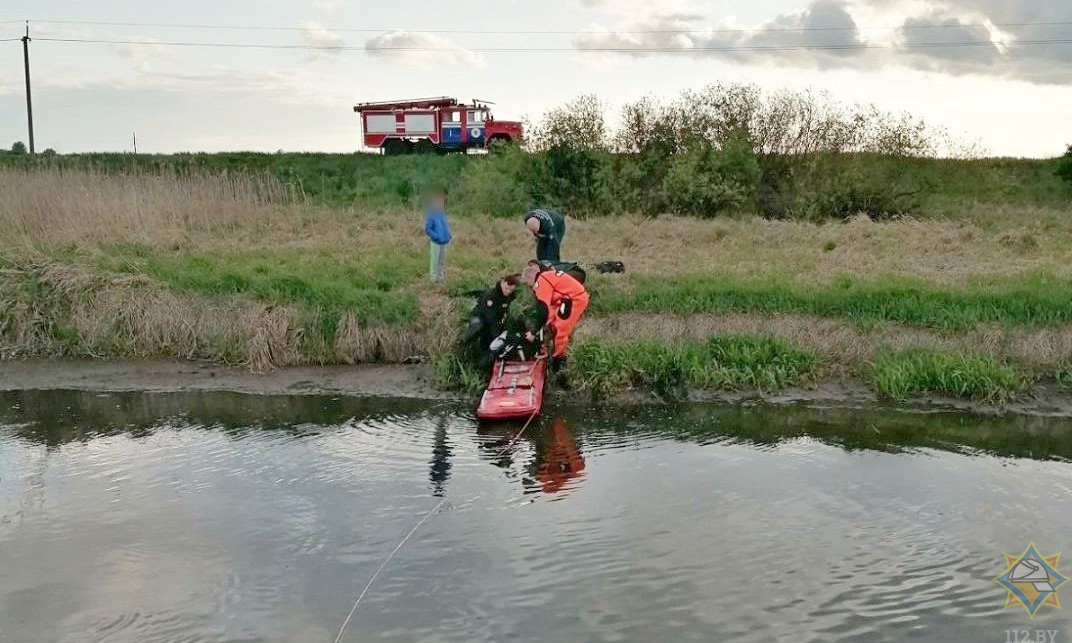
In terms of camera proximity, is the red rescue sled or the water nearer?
the water

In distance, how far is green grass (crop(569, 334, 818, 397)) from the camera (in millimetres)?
11602

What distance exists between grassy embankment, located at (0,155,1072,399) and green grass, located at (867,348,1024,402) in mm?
22

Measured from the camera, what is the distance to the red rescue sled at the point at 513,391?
33.7 ft

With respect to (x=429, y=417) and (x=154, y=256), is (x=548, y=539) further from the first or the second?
(x=154, y=256)

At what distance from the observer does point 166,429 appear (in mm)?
10516

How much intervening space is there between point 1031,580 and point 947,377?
5.07 metres

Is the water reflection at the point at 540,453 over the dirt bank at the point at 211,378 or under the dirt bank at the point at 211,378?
under

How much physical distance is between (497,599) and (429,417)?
15.2 ft

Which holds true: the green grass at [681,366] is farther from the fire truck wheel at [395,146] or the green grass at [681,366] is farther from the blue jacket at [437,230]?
the fire truck wheel at [395,146]

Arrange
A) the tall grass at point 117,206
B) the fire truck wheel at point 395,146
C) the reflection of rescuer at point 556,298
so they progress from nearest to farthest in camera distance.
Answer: the reflection of rescuer at point 556,298 < the tall grass at point 117,206 < the fire truck wheel at point 395,146

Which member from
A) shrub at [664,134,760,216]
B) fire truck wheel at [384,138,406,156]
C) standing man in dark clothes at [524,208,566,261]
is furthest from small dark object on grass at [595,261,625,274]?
fire truck wheel at [384,138,406,156]

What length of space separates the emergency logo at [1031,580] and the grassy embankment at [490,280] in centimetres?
453

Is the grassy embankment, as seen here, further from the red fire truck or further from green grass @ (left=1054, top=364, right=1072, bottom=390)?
the red fire truck

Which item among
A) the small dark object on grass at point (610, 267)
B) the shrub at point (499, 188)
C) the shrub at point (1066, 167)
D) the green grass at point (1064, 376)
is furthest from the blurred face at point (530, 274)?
the shrub at point (1066, 167)
